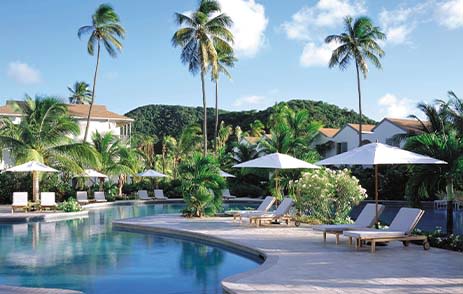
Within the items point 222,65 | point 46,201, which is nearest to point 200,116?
point 222,65

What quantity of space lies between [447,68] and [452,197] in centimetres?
985

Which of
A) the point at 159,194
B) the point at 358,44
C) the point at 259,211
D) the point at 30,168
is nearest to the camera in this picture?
the point at 259,211

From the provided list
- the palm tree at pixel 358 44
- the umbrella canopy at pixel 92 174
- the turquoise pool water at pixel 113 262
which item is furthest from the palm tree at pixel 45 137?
the palm tree at pixel 358 44

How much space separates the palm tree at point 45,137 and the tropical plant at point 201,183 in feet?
27.6

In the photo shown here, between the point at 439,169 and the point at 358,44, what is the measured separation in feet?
81.6

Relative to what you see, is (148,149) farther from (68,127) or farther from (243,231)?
(243,231)

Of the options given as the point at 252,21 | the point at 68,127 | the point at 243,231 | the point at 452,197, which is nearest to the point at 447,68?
the point at 252,21

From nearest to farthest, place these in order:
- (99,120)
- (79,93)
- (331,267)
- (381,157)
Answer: (331,267)
(381,157)
(99,120)
(79,93)

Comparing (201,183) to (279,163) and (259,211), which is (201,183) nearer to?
(259,211)

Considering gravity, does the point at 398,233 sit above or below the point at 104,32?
below

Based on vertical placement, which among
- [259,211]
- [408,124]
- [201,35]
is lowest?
[259,211]

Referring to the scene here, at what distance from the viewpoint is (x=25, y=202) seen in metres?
22.7

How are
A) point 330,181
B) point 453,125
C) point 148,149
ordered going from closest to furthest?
point 330,181
point 453,125
point 148,149

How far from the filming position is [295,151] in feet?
101
